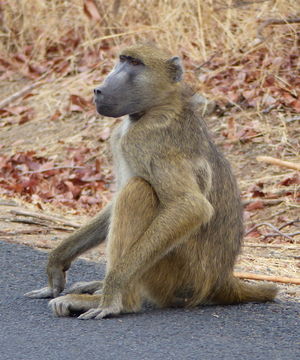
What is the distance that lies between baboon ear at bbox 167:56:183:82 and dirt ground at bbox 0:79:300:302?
5.00ft

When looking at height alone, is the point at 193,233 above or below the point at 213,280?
above

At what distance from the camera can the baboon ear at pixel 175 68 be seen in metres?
4.84

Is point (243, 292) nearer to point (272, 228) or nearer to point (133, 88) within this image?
point (133, 88)

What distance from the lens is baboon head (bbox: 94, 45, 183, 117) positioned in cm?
467

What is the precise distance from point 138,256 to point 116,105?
893 millimetres

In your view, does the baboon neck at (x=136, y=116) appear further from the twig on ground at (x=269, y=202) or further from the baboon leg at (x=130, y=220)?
the twig on ground at (x=269, y=202)

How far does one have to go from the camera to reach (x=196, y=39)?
37.5 feet

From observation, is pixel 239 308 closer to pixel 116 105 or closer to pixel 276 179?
pixel 116 105

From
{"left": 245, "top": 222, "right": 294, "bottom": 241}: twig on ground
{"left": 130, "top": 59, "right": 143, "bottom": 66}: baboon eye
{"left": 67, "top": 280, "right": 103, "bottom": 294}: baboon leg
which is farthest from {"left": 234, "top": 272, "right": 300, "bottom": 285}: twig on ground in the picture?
{"left": 245, "top": 222, "right": 294, "bottom": 241}: twig on ground

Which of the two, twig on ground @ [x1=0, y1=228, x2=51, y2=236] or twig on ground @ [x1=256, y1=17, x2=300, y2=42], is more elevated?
twig on ground @ [x1=256, y1=17, x2=300, y2=42]

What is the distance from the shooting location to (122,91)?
4691 mm

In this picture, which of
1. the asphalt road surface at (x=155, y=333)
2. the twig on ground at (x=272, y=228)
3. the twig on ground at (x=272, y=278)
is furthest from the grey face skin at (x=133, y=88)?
the twig on ground at (x=272, y=228)

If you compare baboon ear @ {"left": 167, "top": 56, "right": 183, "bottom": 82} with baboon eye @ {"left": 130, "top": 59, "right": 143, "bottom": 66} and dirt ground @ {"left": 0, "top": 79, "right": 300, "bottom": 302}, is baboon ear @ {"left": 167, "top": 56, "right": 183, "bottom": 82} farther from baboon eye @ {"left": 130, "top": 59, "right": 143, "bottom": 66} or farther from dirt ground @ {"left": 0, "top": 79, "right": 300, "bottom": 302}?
dirt ground @ {"left": 0, "top": 79, "right": 300, "bottom": 302}

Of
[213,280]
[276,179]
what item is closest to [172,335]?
[213,280]
